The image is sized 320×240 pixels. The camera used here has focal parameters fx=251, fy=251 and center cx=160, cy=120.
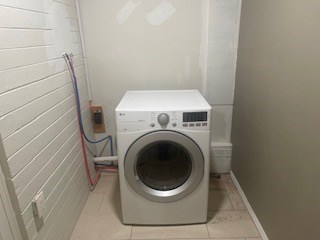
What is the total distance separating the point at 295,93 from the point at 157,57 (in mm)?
1137

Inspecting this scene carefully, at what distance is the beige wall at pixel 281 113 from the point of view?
1.05 meters

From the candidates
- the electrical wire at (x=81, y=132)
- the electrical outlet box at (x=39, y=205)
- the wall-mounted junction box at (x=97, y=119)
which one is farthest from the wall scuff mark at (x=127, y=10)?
the electrical outlet box at (x=39, y=205)

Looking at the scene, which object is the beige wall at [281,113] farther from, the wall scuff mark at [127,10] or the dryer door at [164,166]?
the wall scuff mark at [127,10]

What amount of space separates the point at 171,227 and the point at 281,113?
1024mm

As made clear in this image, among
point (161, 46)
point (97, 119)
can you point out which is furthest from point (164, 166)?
point (161, 46)

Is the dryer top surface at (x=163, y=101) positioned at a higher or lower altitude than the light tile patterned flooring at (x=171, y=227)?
higher

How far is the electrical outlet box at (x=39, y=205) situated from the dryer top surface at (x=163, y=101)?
60 cm

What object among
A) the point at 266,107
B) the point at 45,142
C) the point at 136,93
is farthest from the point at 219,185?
the point at 45,142

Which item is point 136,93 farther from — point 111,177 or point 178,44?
point 111,177

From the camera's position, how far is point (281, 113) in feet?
4.30

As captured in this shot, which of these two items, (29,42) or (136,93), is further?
(136,93)

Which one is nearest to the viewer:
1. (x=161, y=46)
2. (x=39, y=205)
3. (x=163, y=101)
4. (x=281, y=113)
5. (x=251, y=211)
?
(x=39, y=205)

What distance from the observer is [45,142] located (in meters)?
1.31

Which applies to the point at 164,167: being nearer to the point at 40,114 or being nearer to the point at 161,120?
the point at 161,120
